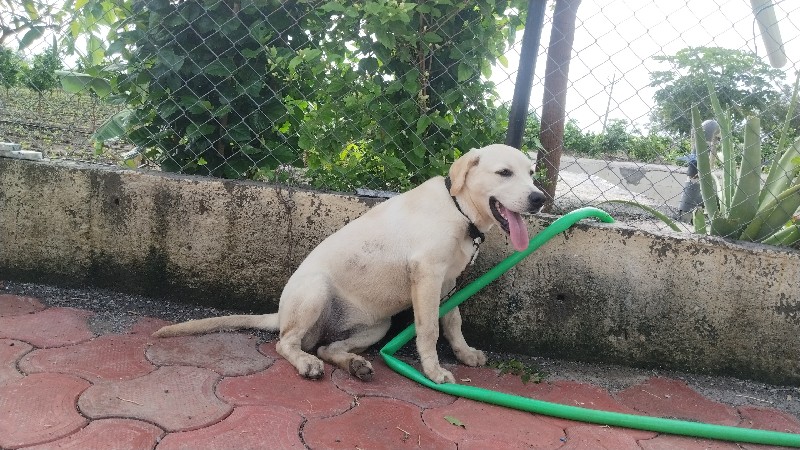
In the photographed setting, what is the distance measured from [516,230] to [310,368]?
1.04 m

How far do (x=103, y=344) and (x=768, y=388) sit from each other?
120 inches

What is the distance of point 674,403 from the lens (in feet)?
8.79

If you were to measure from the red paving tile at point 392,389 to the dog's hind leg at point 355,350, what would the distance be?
39 mm

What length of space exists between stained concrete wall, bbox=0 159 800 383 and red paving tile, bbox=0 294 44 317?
22 cm

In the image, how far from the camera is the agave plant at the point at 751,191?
295cm

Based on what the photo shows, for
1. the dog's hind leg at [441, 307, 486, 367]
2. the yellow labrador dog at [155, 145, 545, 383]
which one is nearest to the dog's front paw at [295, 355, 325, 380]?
the yellow labrador dog at [155, 145, 545, 383]

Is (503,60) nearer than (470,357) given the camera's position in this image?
No

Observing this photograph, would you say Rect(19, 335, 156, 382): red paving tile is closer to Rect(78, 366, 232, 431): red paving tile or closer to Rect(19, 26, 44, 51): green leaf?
Rect(78, 366, 232, 431): red paving tile

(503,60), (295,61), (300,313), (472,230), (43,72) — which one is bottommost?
Result: (300,313)

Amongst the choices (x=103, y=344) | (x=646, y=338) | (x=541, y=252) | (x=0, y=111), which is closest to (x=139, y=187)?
(x=103, y=344)

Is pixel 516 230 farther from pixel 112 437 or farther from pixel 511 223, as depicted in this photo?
pixel 112 437

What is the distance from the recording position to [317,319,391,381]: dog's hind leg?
2588 millimetres

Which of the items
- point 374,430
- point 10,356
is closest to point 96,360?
point 10,356

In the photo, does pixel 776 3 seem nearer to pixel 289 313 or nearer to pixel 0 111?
pixel 289 313
